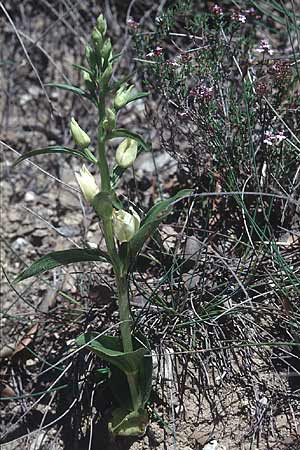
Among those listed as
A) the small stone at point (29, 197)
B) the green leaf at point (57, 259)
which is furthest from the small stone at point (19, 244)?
the green leaf at point (57, 259)

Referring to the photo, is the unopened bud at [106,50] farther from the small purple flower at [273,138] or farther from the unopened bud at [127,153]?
the small purple flower at [273,138]

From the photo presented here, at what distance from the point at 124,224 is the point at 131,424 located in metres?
0.67

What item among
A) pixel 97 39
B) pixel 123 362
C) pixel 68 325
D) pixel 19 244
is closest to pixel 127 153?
pixel 97 39

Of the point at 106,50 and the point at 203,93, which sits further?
the point at 203,93

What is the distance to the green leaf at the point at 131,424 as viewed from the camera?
2084 millimetres

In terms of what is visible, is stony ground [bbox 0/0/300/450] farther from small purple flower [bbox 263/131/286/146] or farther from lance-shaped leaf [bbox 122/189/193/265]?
small purple flower [bbox 263/131/286/146]

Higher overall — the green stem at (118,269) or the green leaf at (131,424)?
the green stem at (118,269)

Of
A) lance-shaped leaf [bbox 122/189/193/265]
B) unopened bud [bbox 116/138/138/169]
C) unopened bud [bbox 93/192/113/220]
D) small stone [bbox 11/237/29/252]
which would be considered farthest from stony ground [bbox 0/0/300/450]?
unopened bud [bbox 116/138/138/169]

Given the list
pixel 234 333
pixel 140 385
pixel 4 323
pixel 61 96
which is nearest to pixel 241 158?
pixel 234 333

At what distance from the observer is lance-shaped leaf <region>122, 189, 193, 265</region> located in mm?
1823

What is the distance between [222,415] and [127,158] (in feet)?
2.84

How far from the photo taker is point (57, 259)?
186 centimetres

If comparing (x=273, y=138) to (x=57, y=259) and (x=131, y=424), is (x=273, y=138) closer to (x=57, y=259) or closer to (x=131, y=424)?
(x=57, y=259)

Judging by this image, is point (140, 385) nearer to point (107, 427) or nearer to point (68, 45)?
point (107, 427)
